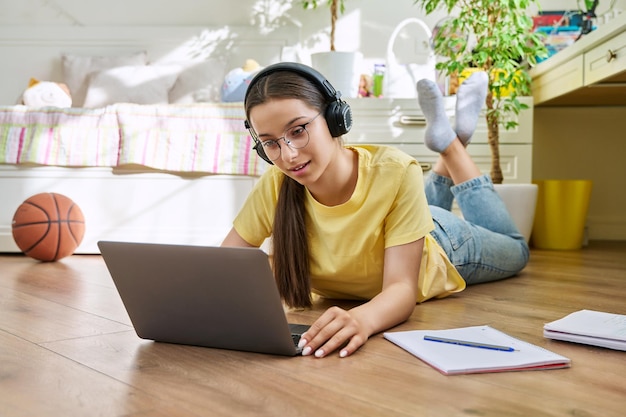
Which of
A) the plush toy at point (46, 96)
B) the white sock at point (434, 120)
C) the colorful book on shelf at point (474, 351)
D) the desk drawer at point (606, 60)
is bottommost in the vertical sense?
the colorful book on shelf at point (474, 351)

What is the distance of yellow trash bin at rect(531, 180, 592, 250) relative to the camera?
3312mm

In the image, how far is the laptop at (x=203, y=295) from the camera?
1112mm

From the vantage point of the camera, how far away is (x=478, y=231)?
6.78ft

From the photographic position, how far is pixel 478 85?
93.4 inches

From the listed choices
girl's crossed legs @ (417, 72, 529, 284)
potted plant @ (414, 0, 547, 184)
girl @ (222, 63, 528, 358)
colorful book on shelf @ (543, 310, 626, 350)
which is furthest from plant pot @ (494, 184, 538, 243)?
colorful book on shelf @ (543, 310, 626, 350)

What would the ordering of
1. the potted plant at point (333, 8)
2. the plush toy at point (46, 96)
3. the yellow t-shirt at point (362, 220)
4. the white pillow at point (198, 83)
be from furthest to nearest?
1. the white pillow at point (198, 83)
2. the potted plant at point (333, 8)
3. the plush toy at point (46, 96)
4. the yellow t-shirt at point (362, 220)

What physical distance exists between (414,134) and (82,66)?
5.88 ft

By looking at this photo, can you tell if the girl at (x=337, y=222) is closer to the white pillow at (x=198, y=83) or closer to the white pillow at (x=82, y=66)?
the white pillow at (x=198, y=83)

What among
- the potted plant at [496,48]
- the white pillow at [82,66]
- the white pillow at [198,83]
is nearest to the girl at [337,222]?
the potted plant at [496,48]

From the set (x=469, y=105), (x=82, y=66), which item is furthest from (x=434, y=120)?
(x=82, y=66)

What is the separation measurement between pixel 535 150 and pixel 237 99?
1.65 metres

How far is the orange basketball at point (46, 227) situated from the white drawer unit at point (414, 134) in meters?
1.30

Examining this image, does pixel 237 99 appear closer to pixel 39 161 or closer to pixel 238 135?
pixel 238 135

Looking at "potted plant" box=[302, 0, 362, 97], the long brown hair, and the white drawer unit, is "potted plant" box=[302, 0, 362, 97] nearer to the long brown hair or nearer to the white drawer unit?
the white drawer unit
